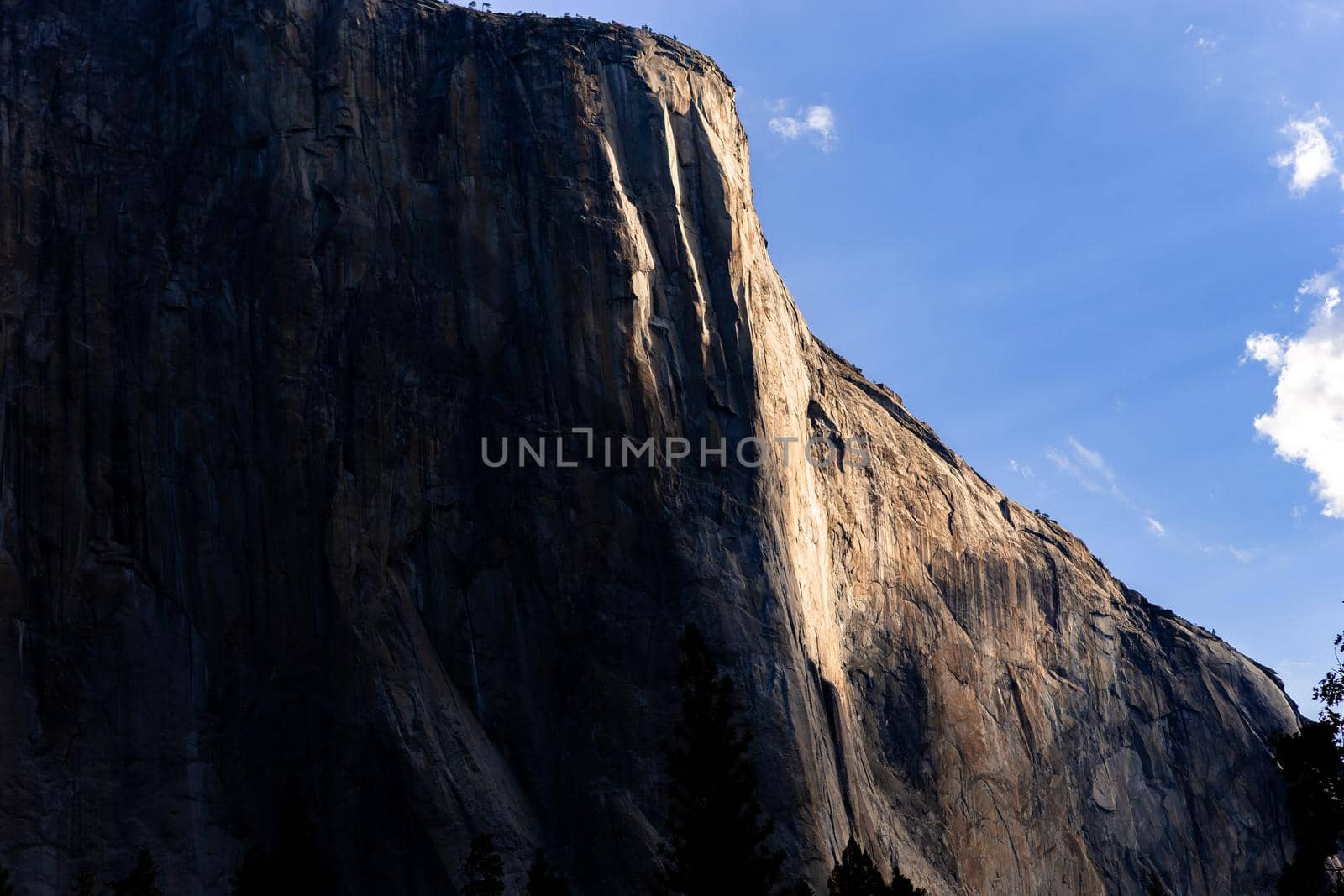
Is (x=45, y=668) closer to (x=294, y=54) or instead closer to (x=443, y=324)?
(x=443, y=324)

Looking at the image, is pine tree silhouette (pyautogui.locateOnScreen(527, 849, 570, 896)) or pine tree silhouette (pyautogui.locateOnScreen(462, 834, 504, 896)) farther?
pine tree silhouette (pyautogui.locateOnScreen(462, 834, 504, 896))

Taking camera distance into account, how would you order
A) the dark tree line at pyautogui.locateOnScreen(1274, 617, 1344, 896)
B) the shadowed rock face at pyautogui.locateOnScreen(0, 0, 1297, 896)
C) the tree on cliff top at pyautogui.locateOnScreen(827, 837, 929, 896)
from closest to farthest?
the dark tree line at pyautogui.locateOnScreen(1274, 617, 1344, 896)
the tree on cliff top at pyautogui.locateOnScreen(827, 837, 929, 896)
the shadowed rock face at pyautogui.locateOnScreen(0, 0, 1297, 896)

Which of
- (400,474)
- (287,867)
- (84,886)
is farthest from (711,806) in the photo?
(400,474)

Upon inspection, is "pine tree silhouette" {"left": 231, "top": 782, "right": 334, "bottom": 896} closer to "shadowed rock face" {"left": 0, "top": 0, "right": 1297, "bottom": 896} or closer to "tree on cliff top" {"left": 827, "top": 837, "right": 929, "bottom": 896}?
"shadowed rock face" {"left": 0, "top": 0, "right": 1297, "bottom": 896}

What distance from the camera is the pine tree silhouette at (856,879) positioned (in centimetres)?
4103

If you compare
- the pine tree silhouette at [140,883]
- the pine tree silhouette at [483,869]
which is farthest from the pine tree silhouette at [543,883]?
the pine tree silhouette at [140,883]

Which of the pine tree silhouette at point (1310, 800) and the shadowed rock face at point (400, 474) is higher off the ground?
the shadowed rock face at point (400, 474)

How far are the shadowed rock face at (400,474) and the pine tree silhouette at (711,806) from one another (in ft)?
44.6

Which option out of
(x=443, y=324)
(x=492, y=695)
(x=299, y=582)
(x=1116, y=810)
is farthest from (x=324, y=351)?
(x=1116, y=810)

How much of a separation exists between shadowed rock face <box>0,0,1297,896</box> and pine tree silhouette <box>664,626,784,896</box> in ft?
44.6

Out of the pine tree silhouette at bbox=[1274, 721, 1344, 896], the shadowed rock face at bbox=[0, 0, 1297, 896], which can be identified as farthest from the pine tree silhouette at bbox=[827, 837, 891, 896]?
the pine tree silhouette at bbox=[1274, 721, 1344, 896]

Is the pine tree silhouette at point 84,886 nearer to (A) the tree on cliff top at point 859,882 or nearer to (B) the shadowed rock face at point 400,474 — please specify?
(B) the shadowed rock face at point 400,474

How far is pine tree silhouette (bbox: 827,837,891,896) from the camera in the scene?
135 ft

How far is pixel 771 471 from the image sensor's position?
55.2 m
